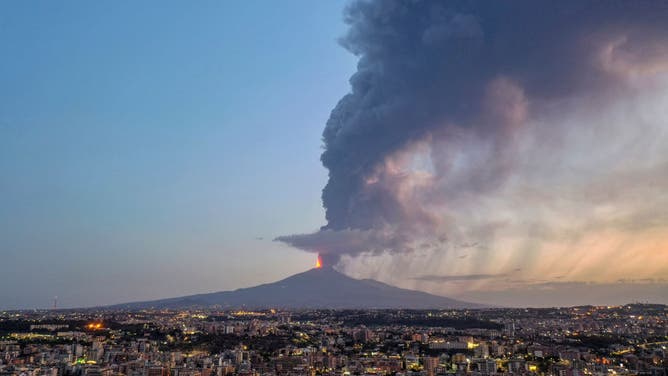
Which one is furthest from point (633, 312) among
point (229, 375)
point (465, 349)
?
point (229, 375)

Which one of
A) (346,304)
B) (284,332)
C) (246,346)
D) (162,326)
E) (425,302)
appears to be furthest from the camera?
(425,302)

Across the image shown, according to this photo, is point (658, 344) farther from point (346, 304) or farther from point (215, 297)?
point (215, 297)

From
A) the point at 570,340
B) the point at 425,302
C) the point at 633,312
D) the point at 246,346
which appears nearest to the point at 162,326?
the point at 246,346

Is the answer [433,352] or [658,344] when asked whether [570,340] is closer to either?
[658,344]

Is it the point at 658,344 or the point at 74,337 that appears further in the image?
the point at 74,337

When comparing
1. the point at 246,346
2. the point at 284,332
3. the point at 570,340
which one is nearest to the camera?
the point at 246,346

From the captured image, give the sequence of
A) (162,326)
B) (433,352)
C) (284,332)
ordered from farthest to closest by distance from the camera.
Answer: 1. (162,326)
2. (284,332)
3. (433,352)
